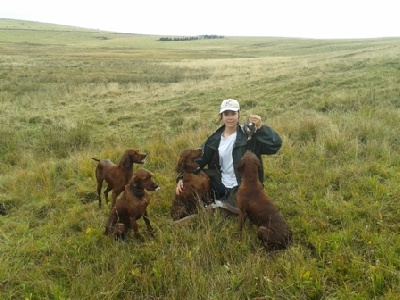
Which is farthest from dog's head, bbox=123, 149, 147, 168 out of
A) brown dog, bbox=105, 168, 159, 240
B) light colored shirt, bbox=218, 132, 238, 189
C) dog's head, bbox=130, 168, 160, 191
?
light colored shirt, bbox=218, 132, 238, 189

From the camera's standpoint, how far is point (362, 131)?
7.12 metres

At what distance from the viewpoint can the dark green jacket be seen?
4.62 metres

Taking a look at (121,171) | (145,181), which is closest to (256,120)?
(145,181)

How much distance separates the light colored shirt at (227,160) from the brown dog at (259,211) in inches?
29.3

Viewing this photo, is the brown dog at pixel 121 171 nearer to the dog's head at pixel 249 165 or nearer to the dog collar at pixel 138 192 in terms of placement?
the dog collar at pixel 138 192

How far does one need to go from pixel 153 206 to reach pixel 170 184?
90 centimetres

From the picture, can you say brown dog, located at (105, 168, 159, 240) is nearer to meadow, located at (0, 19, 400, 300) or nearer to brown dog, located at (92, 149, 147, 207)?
meadow, located at (0, 19, 400, 300)

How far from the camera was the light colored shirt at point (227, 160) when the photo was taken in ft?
16.3

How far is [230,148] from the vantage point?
4.94 metres

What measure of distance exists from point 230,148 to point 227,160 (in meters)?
0.19

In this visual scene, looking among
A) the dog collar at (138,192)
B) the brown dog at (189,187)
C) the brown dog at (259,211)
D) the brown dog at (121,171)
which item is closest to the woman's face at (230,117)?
the brown dog at (189,187)

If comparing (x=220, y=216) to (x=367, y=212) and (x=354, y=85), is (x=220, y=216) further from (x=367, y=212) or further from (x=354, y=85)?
(x=354, y=85)

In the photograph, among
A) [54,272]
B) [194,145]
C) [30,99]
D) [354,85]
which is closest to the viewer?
[54,272]

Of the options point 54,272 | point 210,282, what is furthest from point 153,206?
point 210,282
